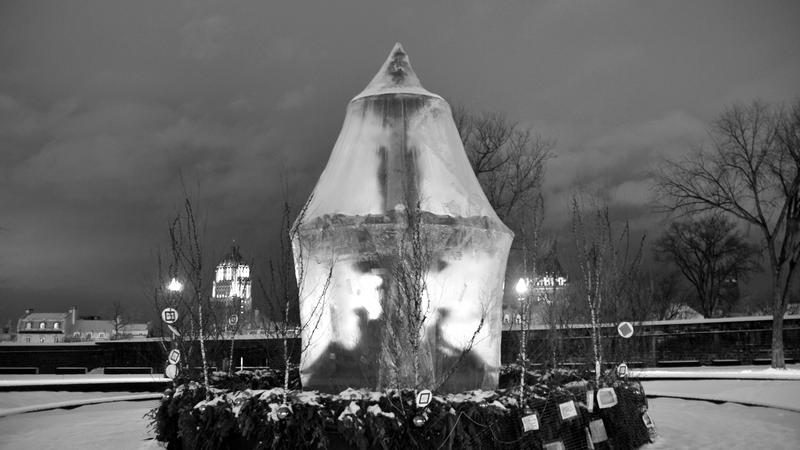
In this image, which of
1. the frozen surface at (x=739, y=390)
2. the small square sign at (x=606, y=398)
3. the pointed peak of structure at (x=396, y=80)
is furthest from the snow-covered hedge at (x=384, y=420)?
the frozen surface at (x=739, y=390)

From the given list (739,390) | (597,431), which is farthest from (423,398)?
(739,390)

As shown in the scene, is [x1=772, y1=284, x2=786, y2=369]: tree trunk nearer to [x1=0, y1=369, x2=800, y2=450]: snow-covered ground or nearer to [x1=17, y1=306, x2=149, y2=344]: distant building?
[x1=0, y1=369, x2=800, y2=450]: snow-covered ground

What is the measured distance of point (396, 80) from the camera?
38.4 feet

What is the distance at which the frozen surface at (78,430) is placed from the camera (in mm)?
10633

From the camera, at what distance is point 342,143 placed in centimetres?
1172

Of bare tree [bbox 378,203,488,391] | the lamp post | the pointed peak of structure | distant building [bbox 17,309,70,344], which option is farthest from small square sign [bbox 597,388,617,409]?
distant building [bbox 17,309,70,344]

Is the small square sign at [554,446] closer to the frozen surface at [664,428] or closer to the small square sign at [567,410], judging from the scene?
the small square sign at [567,410]

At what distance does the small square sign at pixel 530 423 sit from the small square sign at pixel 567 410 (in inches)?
29.4

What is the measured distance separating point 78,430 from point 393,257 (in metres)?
7.10

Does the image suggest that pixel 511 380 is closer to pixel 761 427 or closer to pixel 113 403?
pixel 761 427

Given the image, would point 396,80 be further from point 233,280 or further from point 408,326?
point 233,280

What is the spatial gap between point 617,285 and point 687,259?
1500 inches

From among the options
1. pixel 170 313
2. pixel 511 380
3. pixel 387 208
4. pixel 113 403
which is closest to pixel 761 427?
pixel 511 380

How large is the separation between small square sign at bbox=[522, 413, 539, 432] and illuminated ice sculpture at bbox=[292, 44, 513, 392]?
4.93 ft
